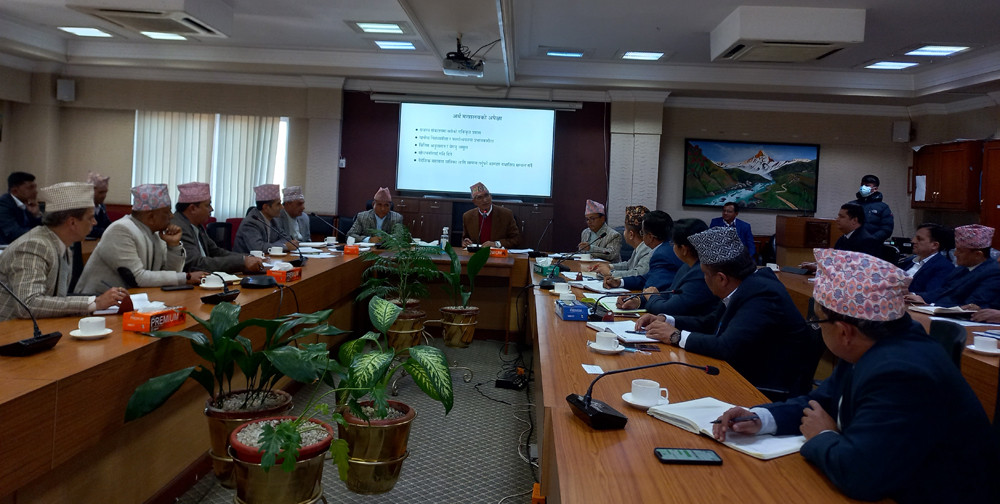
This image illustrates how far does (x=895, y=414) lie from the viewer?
129cm

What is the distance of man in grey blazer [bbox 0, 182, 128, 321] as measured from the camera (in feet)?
8.15

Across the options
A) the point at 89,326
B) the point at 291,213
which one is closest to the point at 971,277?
the point at 89,326

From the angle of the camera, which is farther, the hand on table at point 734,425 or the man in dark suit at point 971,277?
the man in dark suit at point 971,277

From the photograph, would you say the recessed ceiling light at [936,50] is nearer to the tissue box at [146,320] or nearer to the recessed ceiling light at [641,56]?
the recessed ceiling light at [641,56]

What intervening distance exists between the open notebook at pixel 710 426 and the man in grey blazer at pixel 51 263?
78.3 inches

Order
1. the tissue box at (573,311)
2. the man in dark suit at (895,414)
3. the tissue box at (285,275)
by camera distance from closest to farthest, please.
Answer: the man in dark suit at (895,414) < the tissue box at (573,311) < the tissue box at (285,275)

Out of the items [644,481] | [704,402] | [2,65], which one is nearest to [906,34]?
[704,402]

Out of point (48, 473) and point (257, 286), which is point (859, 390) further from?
point (257, 286)

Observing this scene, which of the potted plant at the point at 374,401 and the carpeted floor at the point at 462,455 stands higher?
the potted plant at the point at 374,401

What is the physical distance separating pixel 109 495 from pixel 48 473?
0.33 meters

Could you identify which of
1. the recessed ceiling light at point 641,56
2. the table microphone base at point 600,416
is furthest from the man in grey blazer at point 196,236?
the recessed ceiling light at point 641,56

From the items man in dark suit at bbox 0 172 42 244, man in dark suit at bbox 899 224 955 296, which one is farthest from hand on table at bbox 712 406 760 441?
man in dark suit at bbox 0 172 42 244

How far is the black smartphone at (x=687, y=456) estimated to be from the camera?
4.66 ft

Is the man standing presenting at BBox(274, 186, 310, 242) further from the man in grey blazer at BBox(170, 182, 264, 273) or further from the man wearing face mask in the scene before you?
the man wearing face mask
